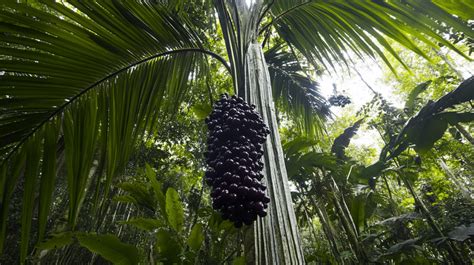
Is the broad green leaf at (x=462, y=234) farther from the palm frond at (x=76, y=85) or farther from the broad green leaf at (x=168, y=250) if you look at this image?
the palm frond at (x=76, y=85)

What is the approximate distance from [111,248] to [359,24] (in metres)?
2.20

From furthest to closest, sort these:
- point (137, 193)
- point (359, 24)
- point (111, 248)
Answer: point (137, 193) < point (111, 248) < point (359, 24)

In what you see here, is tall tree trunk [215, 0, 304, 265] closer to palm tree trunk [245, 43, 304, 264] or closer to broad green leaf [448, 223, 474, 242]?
palm tree trunk [245, 43, 304, 264]

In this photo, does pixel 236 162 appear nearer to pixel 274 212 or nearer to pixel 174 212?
pixel 274 212

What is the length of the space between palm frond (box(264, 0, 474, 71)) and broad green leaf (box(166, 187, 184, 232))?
157 centimetres

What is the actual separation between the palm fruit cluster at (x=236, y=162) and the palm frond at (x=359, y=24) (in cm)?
80

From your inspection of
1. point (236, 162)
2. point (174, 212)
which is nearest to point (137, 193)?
point (174, 212)

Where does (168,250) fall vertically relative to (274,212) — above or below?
above

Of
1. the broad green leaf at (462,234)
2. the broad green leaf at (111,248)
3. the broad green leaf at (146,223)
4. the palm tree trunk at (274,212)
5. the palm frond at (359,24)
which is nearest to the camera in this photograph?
the palm tree trunk at (274,212)

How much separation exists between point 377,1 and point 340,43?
0.35 meters

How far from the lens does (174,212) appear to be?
2.29 metres


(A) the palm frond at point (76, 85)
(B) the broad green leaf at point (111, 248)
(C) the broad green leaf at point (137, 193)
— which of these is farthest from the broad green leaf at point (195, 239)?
(A) the palm frond at point (76, 85)

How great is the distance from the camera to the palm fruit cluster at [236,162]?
72 centimetres

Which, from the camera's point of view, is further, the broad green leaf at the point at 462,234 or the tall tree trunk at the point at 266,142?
the broad green leaf at the point at 462,234
